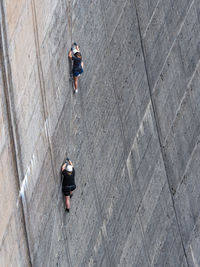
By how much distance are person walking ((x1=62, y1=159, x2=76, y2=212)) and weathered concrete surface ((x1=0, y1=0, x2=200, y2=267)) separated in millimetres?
146

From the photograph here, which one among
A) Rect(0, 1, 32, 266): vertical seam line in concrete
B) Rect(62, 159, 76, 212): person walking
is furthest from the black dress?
Rect(0, 1, 32, 266): vertical seam line in concrete

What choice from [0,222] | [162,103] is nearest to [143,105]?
[162,103]

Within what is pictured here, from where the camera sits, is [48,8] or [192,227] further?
[192,227]

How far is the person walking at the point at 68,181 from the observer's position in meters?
12.6

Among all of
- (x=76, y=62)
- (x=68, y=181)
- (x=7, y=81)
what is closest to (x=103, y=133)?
(x=76, y=62)

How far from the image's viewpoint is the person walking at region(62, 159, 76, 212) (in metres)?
12.6

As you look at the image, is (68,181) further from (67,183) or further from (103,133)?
(103,133)

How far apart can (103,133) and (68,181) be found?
8.07ft

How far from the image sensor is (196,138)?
60.8 ft

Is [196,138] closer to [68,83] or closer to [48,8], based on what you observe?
[68,83]

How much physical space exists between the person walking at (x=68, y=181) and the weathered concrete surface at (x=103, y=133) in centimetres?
15

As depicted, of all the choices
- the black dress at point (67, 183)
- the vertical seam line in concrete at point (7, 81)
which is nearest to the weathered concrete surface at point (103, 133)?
the vertical seam line in concrete at point (7, 81)

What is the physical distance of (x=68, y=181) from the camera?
498 inches

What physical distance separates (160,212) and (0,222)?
777 cm
